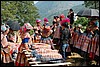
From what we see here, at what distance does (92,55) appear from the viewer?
39.9 feet

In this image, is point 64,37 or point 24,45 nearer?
point 24,45

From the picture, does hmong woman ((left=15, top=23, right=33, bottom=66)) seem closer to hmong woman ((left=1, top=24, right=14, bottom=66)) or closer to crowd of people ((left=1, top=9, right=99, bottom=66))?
crowd of people ((left=1, top=9, right=99, bottom=66))

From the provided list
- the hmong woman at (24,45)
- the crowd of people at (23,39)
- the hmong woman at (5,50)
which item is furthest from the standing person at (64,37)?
the hmong woman at (5,50)

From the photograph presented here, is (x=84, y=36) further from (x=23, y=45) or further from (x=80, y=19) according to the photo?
(x=80, y=19)

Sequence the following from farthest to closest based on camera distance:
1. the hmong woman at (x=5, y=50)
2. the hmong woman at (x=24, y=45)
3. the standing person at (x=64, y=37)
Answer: the standing person at (x=64, y=37), the hmong woman at (x=5, y=50), the hmong woman at (x=24, y=45)

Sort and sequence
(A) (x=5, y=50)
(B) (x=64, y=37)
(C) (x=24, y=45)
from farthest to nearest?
(B) (x=64, y=37)
(A) (x=5, y=50)
(C) (x=24, y=45)

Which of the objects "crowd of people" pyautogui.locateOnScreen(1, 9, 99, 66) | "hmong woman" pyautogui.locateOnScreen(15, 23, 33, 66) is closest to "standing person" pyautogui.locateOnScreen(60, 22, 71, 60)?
"crowd of people" pyautogui.locateOnScreen(1, 9, 99, 66)

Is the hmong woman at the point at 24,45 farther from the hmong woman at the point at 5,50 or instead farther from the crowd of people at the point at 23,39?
the hmong woman at the point at 5,50

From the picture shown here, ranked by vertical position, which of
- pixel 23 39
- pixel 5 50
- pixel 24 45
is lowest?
pixel 5 50

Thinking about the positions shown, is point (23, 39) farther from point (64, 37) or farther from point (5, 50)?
point (64, 37)

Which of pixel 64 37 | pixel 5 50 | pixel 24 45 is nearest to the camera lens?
pixel 24 45

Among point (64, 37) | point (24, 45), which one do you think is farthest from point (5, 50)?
point (64, 37)

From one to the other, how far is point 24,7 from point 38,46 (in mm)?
67040

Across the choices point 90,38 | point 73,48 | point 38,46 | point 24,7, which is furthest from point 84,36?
point 24,7
